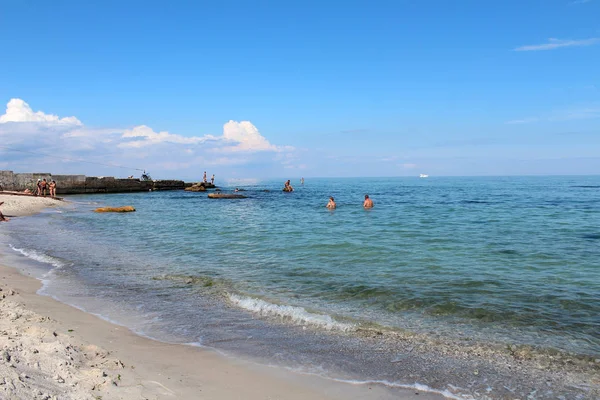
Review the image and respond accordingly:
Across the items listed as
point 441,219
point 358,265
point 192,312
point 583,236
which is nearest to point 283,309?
point 192,312

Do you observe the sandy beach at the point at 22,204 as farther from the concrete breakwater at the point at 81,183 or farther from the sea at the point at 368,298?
the sea at the point at 368,298

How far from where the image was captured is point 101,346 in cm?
559

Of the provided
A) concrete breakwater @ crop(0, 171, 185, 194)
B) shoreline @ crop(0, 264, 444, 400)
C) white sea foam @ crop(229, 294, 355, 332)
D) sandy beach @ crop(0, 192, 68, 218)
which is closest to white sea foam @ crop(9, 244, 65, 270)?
shoreline @ crop(0, 264, 444, 400)

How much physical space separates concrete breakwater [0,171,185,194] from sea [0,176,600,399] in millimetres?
32007

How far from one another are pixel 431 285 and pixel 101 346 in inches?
266

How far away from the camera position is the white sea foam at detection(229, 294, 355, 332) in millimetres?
7025

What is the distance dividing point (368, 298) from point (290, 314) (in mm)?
1878

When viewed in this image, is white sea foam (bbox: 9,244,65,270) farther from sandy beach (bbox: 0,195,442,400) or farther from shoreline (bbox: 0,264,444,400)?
shoreline (bbox: 0,264,444,400)

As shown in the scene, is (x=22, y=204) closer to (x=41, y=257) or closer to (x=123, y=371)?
(x=41, y=257)

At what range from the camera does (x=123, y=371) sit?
4.74 m

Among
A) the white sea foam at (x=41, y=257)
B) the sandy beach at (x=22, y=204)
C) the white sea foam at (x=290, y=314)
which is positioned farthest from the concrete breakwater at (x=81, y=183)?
the white sea foam at (x=290, y=314)

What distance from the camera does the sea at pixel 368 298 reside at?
17.9ft

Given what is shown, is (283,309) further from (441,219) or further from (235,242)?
(441,219)

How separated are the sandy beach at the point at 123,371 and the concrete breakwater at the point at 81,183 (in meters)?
41.5
